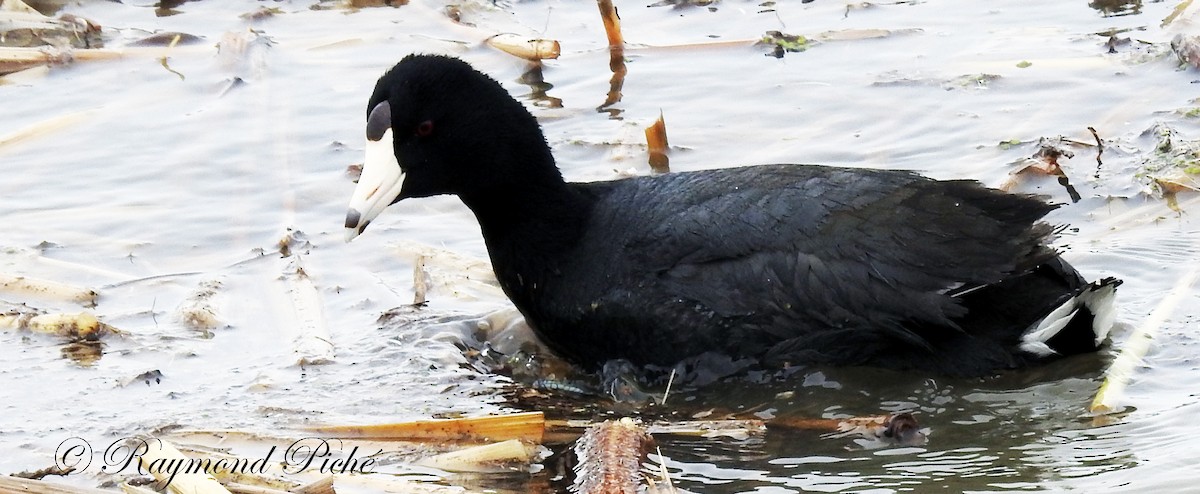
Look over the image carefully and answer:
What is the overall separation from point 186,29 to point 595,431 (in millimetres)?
4907

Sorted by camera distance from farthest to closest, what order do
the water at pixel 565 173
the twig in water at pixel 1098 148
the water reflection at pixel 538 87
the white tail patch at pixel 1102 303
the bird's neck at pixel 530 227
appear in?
the water reflection at pixel 538 87, the twig in water at pixel 1098 148, the bird's neck at pixel 530 227, the white tail patch at pixel 1102 303, the water at pixel 565 173

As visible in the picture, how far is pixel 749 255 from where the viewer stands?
4422 mm

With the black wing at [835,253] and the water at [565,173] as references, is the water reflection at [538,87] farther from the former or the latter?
the black wing at [835,253]

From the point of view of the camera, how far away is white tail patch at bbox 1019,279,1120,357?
14.0 feet

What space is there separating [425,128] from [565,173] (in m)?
1.54

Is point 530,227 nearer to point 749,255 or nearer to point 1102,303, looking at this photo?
point 749,255

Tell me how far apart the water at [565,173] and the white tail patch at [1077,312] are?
0.10 m

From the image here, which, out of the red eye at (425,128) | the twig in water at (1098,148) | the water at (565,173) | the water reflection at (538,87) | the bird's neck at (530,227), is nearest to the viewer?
the water at (565,173)

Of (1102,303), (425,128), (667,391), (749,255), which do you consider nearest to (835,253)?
(749,255)

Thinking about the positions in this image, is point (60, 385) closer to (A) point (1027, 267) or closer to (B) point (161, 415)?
(B) point (161, 415)

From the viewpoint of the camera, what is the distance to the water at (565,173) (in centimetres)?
398

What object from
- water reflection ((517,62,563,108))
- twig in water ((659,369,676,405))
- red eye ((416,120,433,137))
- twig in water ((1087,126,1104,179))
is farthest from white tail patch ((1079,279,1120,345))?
water reflection ((517,62,563,108))

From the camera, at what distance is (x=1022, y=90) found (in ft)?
21.3

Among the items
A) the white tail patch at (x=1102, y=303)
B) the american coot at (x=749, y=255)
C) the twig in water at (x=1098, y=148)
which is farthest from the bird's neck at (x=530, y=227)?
the twig in water at (x=1098, y=148)
